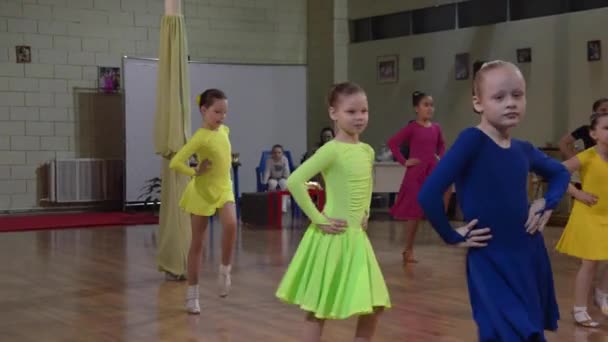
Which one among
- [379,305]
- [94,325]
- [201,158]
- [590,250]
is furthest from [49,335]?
[590,250]

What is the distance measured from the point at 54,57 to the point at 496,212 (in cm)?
1173

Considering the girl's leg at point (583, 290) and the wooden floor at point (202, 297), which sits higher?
the girl's leg at point (583, 290)

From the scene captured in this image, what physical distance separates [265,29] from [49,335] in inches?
423

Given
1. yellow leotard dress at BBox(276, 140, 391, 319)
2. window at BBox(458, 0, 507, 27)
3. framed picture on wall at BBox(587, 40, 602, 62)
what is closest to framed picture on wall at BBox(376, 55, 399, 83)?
window at BBox(458, 0, 507, 27)

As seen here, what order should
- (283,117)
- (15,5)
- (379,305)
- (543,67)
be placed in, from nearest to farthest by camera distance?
(379,305) → (543,67) → (15,5) → (283,117)

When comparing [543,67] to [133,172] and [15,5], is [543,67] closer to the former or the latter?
[133,172]

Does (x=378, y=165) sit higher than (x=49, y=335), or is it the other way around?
(x=378, y=165)

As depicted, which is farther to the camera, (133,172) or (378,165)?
(133,172)

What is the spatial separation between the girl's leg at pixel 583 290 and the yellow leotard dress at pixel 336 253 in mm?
1866

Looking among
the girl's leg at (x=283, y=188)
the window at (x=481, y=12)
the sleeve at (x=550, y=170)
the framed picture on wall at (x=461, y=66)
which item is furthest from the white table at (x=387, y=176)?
the sleeve at (x=550, y=170)

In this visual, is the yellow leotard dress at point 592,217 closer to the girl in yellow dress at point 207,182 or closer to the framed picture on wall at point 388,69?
the girl in yellow dress at point 207,182

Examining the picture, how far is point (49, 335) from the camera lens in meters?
5.39

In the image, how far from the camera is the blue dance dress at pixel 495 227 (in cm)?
290

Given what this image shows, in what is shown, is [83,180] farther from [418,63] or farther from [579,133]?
[579,133]
